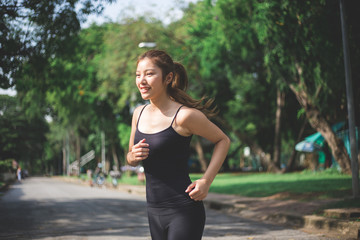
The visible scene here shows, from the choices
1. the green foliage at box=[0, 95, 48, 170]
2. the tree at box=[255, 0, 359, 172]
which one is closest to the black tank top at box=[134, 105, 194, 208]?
the tree at box=[255, 0, 359, 172]

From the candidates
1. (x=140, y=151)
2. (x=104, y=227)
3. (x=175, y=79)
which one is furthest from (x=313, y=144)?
(x=140, y=151)

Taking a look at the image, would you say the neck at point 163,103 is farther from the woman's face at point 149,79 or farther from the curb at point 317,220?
the curb at point 317,220

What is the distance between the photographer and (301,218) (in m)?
9.27

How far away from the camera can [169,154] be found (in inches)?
98.6

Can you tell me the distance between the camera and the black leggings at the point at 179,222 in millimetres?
2486

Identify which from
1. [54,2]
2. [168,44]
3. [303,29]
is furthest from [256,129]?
[54,2]

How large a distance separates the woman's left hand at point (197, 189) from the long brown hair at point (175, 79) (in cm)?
48

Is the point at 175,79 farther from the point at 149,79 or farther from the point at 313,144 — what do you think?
the point at 313,144

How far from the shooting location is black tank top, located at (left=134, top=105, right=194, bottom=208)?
250 cm

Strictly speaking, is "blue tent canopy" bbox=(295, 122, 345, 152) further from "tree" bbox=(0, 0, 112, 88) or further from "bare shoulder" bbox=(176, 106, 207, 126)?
"bare shoulder" bbox=(176, 106, 207, 126)

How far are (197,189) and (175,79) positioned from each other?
2.46ft

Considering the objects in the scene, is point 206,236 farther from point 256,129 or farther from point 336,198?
point 256,129

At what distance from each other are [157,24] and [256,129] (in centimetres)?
1624

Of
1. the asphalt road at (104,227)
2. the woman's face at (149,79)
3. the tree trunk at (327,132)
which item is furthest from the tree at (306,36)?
the woman's face at (149,79)
